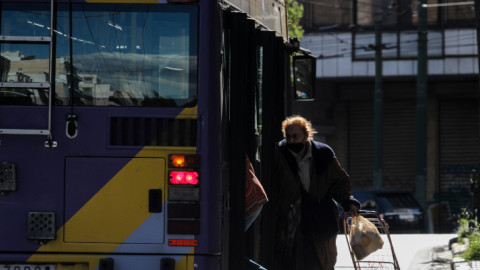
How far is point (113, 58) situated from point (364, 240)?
95.7 inches

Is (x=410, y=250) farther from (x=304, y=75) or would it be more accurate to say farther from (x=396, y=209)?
(x=304, y=75)

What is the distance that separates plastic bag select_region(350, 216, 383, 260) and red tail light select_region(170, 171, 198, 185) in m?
1.70

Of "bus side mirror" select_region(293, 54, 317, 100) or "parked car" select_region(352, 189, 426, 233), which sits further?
"parked car" select_region(352, 189, 426, 233)

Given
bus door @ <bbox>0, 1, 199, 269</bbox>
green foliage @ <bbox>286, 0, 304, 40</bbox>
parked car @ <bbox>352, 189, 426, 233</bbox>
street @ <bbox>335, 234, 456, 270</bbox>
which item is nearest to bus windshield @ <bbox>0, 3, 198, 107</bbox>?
bus door @ <bbox>0, 1, 199, 269</bbox>

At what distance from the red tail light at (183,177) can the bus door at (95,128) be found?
0.04 metres

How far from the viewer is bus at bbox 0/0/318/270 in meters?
6.89

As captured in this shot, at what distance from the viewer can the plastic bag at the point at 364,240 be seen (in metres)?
8.00

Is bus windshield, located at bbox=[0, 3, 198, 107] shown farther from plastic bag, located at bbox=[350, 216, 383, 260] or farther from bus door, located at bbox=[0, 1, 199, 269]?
plastic bag, located at bbox=[350, 216, 383, 260]

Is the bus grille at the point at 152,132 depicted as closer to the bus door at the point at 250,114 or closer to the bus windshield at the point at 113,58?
the bus windshield at the point at 113,58

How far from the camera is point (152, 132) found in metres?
6.95

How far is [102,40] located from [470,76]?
32.1 metres

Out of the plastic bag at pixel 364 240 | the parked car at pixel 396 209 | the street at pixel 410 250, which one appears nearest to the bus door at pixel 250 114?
the plastic bag at pixel 364 240

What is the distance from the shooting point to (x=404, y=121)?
127 ft

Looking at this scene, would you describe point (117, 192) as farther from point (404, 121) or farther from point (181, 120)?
point (404, 121)
